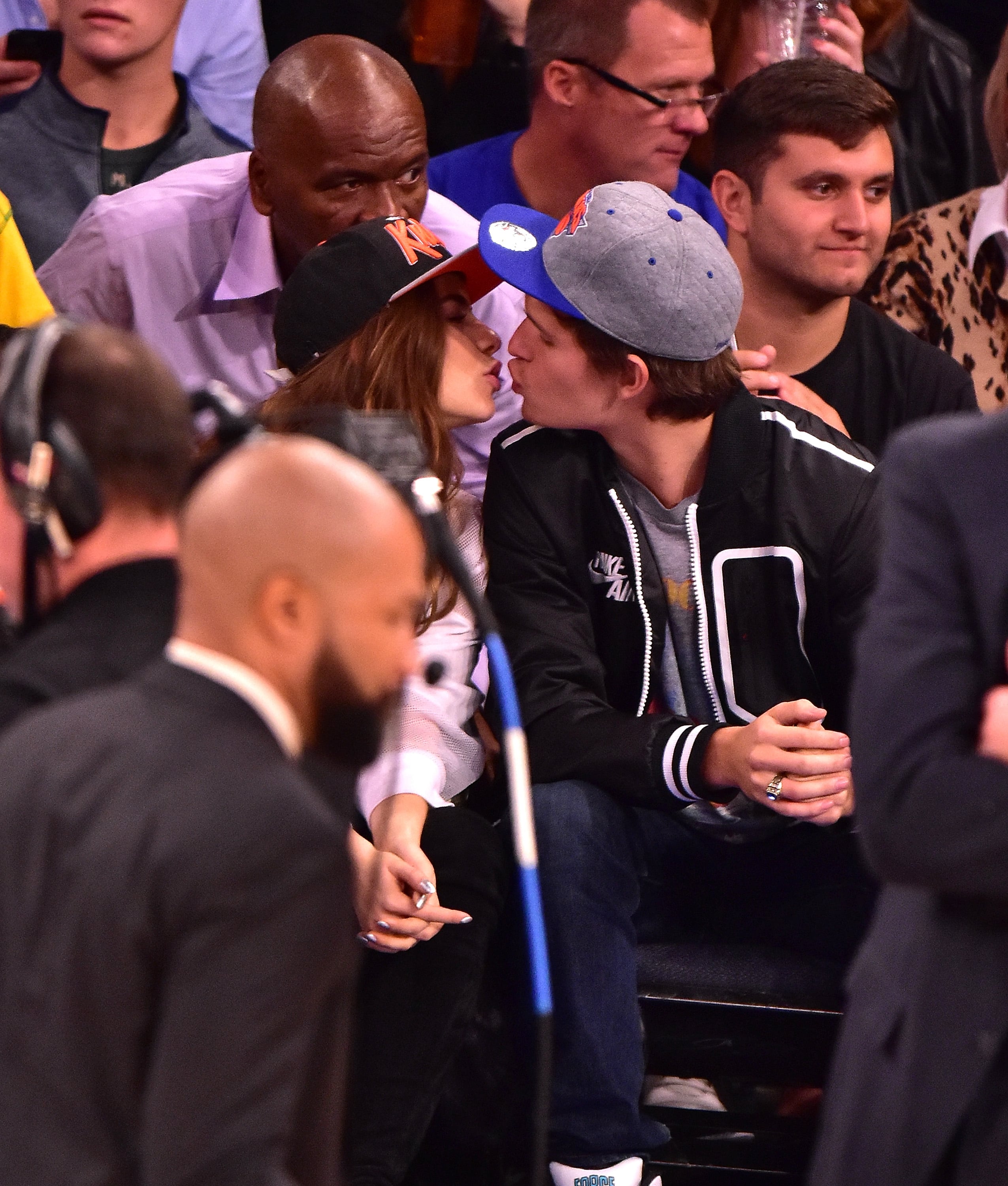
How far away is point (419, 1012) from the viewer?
7.04 feet

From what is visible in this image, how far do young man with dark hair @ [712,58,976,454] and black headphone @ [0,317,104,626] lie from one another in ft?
5.97

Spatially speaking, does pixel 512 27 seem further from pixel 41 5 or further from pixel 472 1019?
pixel 472 1019

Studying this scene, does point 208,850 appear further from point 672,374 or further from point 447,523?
point 672,374

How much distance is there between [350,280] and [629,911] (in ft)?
3.20

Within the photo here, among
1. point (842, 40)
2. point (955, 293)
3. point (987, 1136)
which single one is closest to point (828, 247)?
point (955, 293)

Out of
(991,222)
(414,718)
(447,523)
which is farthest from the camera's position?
(991,222)

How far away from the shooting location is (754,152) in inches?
→ 118

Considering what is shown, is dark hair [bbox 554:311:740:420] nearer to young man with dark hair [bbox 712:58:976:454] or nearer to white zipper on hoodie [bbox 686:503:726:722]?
white zipper on hoodie [bbox 686:503:726:722]

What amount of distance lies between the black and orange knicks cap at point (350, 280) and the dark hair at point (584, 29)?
41.5 inches

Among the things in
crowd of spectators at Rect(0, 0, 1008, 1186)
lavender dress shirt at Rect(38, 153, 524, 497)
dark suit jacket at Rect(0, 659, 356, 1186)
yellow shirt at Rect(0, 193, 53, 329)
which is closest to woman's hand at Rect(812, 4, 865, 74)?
crowd of spectators at Rect(0, 0, 1008, 1186)

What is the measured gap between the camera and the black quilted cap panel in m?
2.32

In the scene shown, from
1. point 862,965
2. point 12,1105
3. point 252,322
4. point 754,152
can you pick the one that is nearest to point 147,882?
point 12,1105

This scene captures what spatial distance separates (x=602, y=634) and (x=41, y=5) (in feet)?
6.33

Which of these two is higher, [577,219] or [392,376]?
[577,219]
